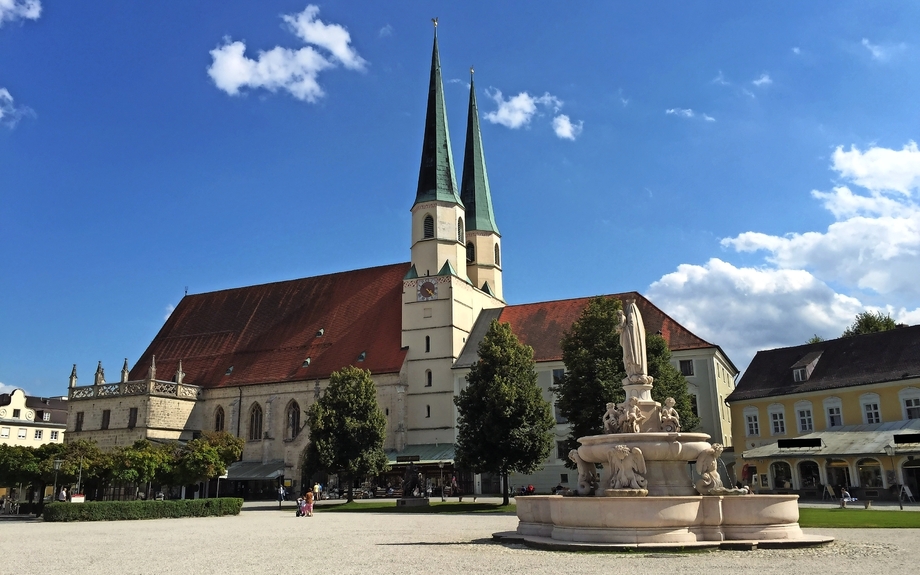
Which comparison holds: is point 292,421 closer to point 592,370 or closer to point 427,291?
point 427,291

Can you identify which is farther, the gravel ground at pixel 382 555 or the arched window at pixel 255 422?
the arched window at pixel 255 422

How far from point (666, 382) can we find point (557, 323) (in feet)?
62.8

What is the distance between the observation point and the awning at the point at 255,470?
52.5m

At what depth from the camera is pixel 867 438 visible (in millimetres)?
36500

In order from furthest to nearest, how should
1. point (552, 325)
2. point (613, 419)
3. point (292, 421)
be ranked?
1. point (292, 421)
2. point (552, 325)
3. point (613, 419)

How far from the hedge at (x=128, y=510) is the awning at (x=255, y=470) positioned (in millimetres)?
17170

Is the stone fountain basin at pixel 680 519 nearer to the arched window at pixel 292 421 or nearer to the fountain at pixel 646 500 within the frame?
the fountain at pixel 646 500

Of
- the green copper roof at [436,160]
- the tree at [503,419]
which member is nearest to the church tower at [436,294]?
the green copper roof at [436,160]

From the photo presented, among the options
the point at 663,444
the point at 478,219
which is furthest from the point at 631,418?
the point at 478,219

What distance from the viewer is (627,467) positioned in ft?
53.5

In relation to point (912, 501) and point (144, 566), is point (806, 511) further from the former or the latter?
point (144, 566)

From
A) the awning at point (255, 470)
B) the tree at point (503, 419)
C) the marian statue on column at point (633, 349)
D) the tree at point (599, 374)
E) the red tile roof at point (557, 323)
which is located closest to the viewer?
the marian statue on column at point (633, 349)

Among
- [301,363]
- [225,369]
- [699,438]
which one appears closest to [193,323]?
[225,369]

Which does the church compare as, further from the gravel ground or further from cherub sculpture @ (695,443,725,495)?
cherub sculpture @ (695,443,725,495)
